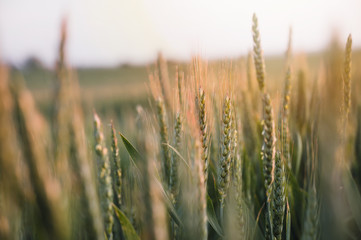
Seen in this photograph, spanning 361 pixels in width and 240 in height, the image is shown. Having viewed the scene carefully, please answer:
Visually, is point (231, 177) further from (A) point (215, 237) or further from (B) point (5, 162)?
(B) point (5, 162)

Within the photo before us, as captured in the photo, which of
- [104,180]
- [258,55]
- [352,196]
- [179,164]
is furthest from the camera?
[258,55]

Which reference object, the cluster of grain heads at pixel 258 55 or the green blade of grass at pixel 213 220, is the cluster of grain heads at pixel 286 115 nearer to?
the cluster of grain heads at pixel 258 55

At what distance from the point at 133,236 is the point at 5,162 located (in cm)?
42

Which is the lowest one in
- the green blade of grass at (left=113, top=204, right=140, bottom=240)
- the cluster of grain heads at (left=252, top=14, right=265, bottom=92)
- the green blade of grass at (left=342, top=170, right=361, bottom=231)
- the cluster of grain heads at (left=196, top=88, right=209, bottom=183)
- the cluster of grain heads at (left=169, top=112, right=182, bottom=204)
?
the green blade of grass at (left=342, top=170, right=361, bottom=231)

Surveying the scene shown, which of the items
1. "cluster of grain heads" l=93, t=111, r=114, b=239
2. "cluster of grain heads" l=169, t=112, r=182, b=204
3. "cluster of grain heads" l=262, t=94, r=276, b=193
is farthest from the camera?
"cluster of grain heads" l=169, t=112, r=182, b=204

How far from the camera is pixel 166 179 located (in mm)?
1016

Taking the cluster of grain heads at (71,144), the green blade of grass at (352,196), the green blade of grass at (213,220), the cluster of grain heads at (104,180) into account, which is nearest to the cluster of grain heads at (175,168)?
the green blade of grass at (213,220)

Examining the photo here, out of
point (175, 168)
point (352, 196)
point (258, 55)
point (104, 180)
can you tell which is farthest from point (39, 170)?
point (352, 196)

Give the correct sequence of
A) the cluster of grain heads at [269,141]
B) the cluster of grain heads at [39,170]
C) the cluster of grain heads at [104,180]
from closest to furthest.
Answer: the cluster of grain heads at [39,170], the cluster of grain heads at [104,180], the cluster of grain heads at [269,141]

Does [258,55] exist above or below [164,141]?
above

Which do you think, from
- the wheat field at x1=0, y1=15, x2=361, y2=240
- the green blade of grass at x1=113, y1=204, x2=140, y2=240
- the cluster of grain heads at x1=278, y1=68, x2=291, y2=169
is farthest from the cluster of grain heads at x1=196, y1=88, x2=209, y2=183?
the cluster of grain heads at x1=278, y1=68, x2=291, y2=169

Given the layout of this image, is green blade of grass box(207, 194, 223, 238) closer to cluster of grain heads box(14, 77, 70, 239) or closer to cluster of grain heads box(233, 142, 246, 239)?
cluster of grain heads box(233, 142, 246, 239)

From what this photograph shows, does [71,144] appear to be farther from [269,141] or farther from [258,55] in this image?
[258,55]

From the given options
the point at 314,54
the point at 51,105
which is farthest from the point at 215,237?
the point at 314,54
